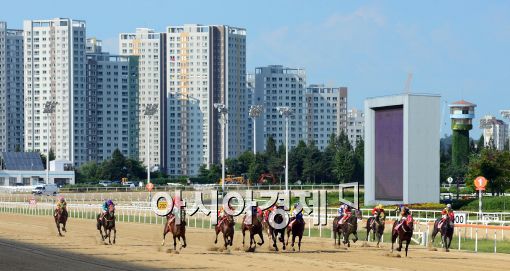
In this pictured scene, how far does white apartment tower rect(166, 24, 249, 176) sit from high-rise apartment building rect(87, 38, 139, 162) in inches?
229

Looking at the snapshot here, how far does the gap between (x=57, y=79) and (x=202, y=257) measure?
421 feet

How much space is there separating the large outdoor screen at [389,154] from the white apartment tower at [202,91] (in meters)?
100

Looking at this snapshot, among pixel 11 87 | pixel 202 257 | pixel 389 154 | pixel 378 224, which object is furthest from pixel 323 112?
pixel 202 257

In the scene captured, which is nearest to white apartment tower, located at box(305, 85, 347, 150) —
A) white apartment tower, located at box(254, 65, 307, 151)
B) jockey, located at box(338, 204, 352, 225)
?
white apartment tower, located at box(254, 65, 307, 151)

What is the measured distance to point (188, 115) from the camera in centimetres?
15662

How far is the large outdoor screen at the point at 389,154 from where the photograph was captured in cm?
4872

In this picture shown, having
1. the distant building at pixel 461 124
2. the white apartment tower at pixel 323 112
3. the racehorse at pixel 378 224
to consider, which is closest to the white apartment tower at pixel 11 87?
the white apartment tower at pixel 323 112

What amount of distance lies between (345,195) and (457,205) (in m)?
18.9

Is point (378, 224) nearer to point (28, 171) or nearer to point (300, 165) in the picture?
point (300, 165)

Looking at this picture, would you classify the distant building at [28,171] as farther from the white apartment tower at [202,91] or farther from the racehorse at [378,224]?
the racehorse at [378,224]

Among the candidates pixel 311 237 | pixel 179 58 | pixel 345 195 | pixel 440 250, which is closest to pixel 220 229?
pixel 440 250

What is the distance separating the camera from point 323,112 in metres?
189

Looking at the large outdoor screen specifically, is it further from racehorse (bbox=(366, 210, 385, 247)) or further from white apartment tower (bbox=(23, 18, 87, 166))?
white apartment tower (bbox=(23, 18, 87, 166))

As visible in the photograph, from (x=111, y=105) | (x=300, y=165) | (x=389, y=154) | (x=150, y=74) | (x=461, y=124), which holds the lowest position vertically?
(x=300, y=165)
